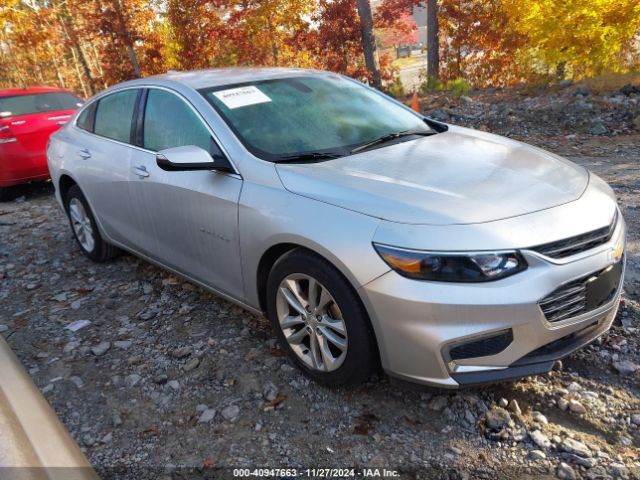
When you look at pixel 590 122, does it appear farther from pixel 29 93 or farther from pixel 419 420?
pixel 29 93

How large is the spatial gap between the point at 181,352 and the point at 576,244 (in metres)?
2.33

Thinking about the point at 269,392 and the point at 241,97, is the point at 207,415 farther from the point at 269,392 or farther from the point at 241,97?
the point at 241,97

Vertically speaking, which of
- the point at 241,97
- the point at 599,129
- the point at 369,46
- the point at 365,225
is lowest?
the point at 599,129

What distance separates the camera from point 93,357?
342cm

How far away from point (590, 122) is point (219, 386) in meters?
7.44

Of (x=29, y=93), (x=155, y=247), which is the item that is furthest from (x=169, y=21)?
(x=155, y=247)

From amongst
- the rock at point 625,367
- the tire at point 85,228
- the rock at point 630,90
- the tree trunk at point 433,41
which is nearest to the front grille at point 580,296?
the rock at point 625,367

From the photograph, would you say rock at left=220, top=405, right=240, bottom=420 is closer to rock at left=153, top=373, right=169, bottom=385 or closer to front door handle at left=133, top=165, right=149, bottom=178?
rock at left=153, top=373, right=169, bottom=385

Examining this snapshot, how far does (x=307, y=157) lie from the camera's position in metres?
2.98

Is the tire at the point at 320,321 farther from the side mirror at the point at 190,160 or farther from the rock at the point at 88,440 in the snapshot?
the rock at the point at 88,440

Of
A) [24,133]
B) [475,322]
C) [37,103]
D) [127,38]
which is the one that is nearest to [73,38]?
[127,38]

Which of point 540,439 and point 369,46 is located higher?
point 369,46

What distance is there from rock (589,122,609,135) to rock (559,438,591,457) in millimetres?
6716

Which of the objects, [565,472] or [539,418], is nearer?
[565,472]
